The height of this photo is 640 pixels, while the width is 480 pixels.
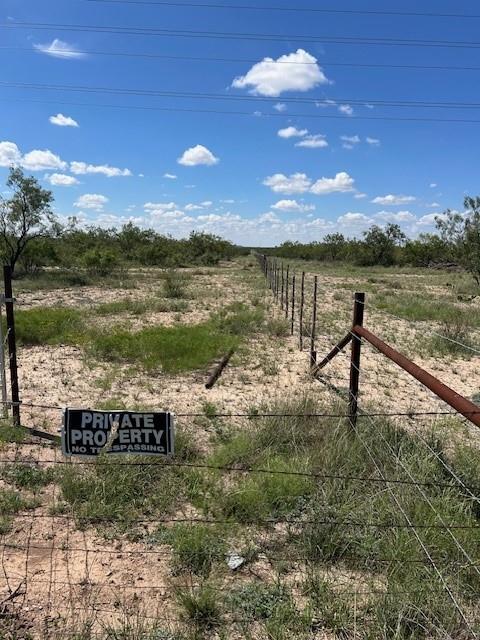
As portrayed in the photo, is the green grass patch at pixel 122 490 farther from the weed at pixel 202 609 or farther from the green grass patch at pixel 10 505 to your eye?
the weed at pixel 202 609

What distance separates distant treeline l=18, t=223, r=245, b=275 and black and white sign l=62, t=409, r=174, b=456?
84.1 ft

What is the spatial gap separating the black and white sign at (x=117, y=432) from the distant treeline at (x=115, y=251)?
2562 centimetres

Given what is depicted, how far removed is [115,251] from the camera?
35.2 metres

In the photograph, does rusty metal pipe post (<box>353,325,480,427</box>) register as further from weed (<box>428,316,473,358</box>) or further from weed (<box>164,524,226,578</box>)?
weed (<box>428,316,473,358</box>)

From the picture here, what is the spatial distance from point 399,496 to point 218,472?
1556 mm

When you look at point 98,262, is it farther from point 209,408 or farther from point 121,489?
point 121,489

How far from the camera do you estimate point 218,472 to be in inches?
174

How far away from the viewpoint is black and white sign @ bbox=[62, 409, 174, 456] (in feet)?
10.5

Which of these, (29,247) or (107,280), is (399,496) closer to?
(107,280)

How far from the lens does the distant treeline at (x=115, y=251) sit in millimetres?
28125

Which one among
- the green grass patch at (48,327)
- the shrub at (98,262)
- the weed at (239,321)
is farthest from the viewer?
the shrub at (98,262)

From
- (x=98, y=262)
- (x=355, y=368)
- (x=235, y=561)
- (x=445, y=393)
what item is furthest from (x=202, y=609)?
(x=98, y=262)

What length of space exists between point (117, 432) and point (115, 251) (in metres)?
33.4

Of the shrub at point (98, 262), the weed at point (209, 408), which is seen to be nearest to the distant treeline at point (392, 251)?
the shrub at point (98, 262)
